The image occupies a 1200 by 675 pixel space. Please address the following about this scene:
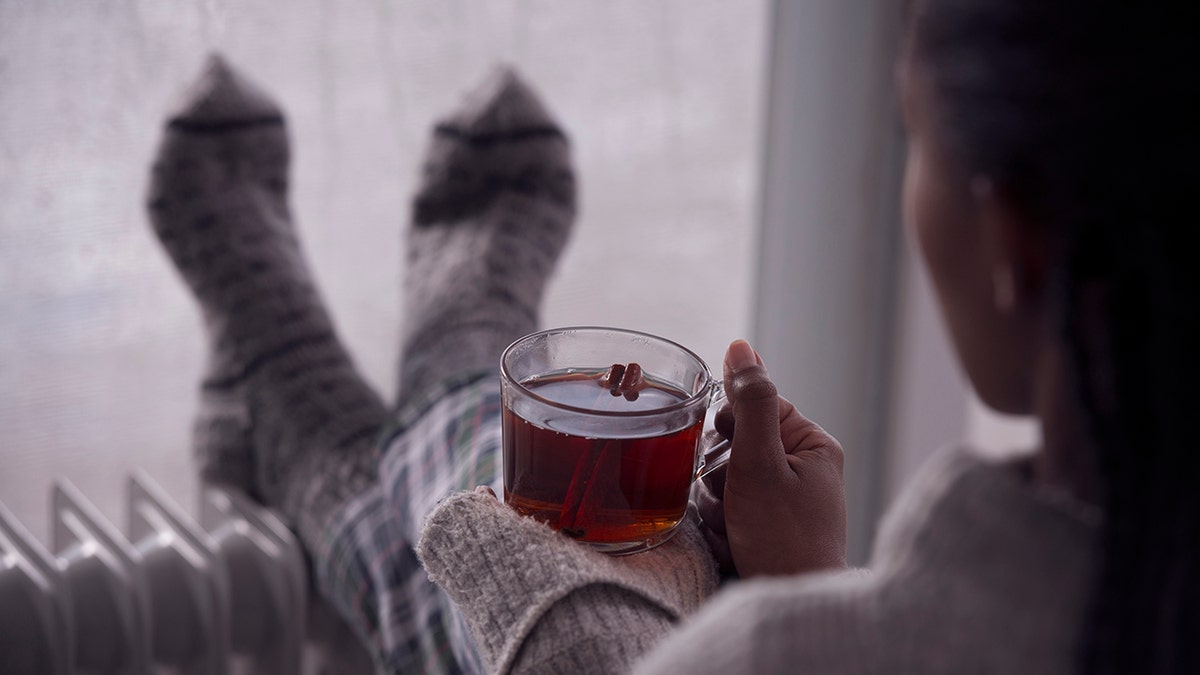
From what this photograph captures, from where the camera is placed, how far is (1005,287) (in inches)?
12.2

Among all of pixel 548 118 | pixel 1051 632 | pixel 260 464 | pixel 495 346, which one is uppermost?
pixel 548 118

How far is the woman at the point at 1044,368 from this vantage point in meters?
0.27

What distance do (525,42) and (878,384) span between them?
599 millimetres

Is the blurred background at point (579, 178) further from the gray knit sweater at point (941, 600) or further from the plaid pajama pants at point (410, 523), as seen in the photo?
the gray knit sweater at point (941, 600)

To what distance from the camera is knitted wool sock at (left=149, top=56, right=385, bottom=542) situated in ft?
3.38

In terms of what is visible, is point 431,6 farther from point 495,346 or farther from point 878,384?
point 878,384

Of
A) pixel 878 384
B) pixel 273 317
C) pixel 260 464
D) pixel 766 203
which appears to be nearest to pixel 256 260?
pixel 273 317

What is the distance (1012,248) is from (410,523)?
654mm

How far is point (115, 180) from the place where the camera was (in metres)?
1.02

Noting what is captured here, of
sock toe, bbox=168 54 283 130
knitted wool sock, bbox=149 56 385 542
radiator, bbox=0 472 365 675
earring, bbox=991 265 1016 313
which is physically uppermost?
sock toe, bbox=168 54 283 130

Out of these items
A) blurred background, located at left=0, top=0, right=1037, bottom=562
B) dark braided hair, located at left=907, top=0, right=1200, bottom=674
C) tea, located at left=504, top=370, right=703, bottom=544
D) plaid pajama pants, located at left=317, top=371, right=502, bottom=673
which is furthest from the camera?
blurred background, located at left=0, top=0, right=1037, bottom=562

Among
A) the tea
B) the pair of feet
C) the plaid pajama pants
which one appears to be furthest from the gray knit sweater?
the pair of feet

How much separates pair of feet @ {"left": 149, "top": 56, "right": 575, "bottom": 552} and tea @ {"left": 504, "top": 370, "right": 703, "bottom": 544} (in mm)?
460

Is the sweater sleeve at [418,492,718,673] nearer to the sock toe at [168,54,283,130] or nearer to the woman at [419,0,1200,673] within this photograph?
the woman at [419,0,1200,673]
